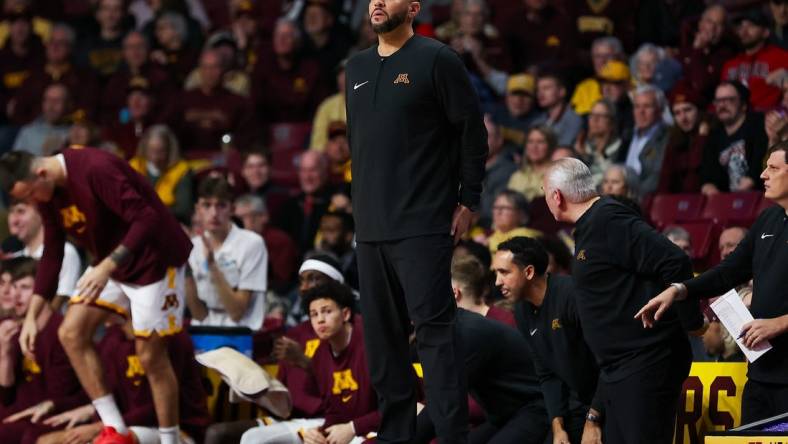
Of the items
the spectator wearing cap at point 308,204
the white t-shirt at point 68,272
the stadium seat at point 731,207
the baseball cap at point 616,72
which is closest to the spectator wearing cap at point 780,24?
the baseball cap at point 616,72

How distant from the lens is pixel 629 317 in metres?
5.96

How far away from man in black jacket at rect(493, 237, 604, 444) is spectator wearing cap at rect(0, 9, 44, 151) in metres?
9.29

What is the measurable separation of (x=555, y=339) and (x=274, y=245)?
15.7 feet

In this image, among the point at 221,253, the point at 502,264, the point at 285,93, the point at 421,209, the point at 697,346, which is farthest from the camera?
the point at 285,93

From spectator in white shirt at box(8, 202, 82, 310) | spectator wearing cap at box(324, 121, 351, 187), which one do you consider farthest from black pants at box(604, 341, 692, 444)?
spectator wearing cap at box(324, 121, 351, 187)

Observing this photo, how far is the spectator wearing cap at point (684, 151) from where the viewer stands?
10594mm

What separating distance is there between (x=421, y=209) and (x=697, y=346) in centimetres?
301

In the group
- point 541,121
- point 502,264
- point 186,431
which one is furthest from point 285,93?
point 502,264

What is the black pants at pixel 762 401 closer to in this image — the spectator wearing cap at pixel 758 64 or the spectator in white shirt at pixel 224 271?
the spectator in white shirt at pixel 224 271

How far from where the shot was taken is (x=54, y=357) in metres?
8.73

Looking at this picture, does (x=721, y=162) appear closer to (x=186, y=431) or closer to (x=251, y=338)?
(x=251, y=338)

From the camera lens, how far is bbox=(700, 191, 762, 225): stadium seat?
9.74m

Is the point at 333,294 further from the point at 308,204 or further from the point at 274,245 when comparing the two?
the point at 308,204

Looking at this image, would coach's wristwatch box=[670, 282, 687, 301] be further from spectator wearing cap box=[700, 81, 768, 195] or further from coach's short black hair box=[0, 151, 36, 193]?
spectator wearing cap box=[700, 81, 768, 195]
